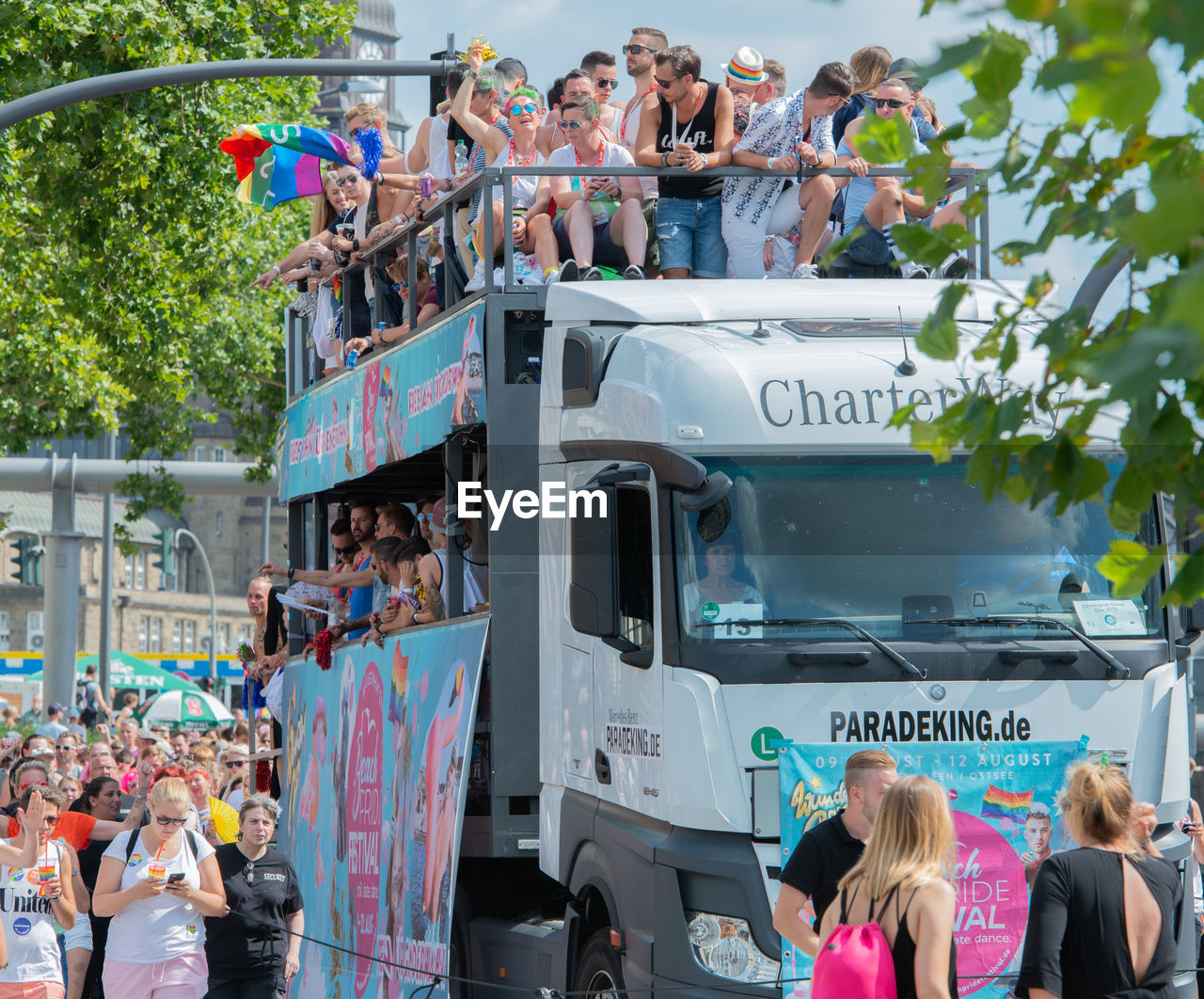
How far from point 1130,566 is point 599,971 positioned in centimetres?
556

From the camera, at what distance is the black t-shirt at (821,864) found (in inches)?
226

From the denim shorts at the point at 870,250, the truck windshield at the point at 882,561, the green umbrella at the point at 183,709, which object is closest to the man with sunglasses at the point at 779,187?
the denim shorts at the point at 870,250

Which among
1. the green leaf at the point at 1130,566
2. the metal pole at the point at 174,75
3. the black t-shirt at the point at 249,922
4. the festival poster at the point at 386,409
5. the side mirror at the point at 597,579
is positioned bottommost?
the black t-shirt at the point at 249,922

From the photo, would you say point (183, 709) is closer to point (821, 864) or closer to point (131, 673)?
point (131, 673)

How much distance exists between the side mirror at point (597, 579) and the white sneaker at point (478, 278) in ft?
5.35

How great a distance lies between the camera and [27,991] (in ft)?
31.7

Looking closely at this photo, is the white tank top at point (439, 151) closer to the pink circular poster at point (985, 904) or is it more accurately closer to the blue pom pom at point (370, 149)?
the blue pom pom at point (370, 149)

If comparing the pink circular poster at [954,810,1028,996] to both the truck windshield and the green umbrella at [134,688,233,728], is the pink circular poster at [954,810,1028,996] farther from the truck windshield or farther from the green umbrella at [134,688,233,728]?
the green umbrella at [134,688,233,728]

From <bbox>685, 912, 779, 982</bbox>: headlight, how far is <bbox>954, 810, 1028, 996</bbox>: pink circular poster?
2.39ft

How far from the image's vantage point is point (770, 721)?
6719 mm

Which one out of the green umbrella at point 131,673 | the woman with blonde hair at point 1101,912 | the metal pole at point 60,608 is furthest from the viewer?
the green umbrella at point 131,673

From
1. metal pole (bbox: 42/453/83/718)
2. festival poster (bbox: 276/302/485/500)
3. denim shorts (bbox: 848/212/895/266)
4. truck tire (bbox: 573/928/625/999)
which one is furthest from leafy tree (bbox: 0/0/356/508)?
truck tire (bbox: 573/928/625/999)

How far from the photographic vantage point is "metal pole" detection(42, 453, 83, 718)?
26.2 meters

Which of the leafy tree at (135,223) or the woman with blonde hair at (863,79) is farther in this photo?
the leafy tree at (135,223)
